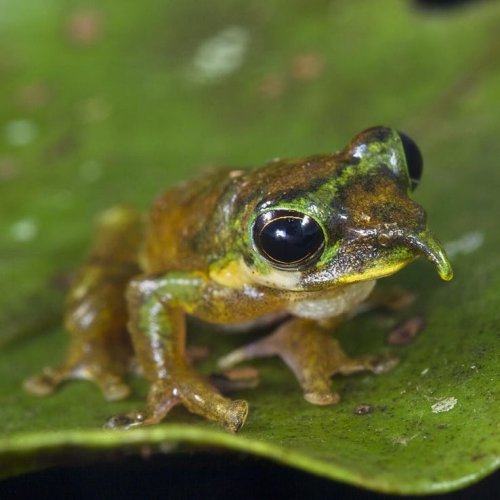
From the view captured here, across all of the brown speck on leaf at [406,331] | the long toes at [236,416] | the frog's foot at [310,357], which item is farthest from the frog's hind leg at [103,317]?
the brown speck on leaf at [406,331]

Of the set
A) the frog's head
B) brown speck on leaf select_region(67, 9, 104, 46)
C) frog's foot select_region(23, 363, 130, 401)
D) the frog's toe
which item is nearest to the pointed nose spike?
the frog's head

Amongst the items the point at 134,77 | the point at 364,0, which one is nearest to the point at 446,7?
the point at 364,0

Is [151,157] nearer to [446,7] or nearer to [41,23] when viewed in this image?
[41,23]

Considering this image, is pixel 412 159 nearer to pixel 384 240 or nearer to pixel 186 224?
pixel 384 240

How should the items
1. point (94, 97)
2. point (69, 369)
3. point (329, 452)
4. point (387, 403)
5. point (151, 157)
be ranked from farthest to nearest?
point (94, 97), point (151, 157), point (69, 369), point (387, 403), point (329, 452)

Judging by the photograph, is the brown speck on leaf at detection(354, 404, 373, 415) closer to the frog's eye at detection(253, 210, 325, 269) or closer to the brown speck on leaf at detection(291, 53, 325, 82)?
the frog's eye at detection(253, 210, 325, 269)

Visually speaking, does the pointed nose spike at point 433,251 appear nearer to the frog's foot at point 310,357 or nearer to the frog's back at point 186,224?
the frog's foot at point 310,357
